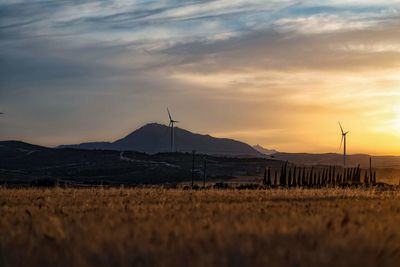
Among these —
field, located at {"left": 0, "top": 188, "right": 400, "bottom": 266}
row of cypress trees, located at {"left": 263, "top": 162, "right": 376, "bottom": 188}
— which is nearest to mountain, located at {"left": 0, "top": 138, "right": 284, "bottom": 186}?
row of cypress trees, located at {"left": 263, "top": 162, "right": 376, "bottom": 188}

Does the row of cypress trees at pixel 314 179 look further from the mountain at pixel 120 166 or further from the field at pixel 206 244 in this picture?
the field at pixel 206 244

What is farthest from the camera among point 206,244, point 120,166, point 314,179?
point 120,166

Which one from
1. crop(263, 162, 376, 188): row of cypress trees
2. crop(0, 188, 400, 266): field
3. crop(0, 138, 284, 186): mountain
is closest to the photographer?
crop(0, 188, 400, 266): field

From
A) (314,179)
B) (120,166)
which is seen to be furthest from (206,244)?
(120,166)

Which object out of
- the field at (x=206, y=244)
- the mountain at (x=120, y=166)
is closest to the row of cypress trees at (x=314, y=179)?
the mountain at (x=120, y=166)

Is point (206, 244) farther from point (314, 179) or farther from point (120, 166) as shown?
point (120, 166)

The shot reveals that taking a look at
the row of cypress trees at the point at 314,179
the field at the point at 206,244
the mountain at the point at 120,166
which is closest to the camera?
the field at the point at 206,244

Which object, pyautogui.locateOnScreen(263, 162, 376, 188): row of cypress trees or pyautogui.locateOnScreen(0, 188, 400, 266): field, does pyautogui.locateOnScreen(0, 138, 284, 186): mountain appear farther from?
pyautogui.locateOnScreen(0, 188, 400, 266): field

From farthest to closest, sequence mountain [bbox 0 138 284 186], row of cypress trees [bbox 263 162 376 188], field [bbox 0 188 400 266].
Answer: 1. mountain [bbox 0 138 284 186]
2. row of cypress trees [bbox 263 162 376 188]
3. field [bbox 0 188 400 266]

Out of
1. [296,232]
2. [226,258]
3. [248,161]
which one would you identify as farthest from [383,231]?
[248,161]

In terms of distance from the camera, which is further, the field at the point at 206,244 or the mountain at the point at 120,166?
the mountain at the point at 120,166

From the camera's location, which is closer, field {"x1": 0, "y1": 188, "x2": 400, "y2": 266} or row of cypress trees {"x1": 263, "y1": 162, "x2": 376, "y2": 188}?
field {"x1": 0, "y1": 188, "x2": 400, "y2": 266}

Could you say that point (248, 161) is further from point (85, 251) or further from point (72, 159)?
point (85, 251)

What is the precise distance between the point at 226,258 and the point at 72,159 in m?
172
